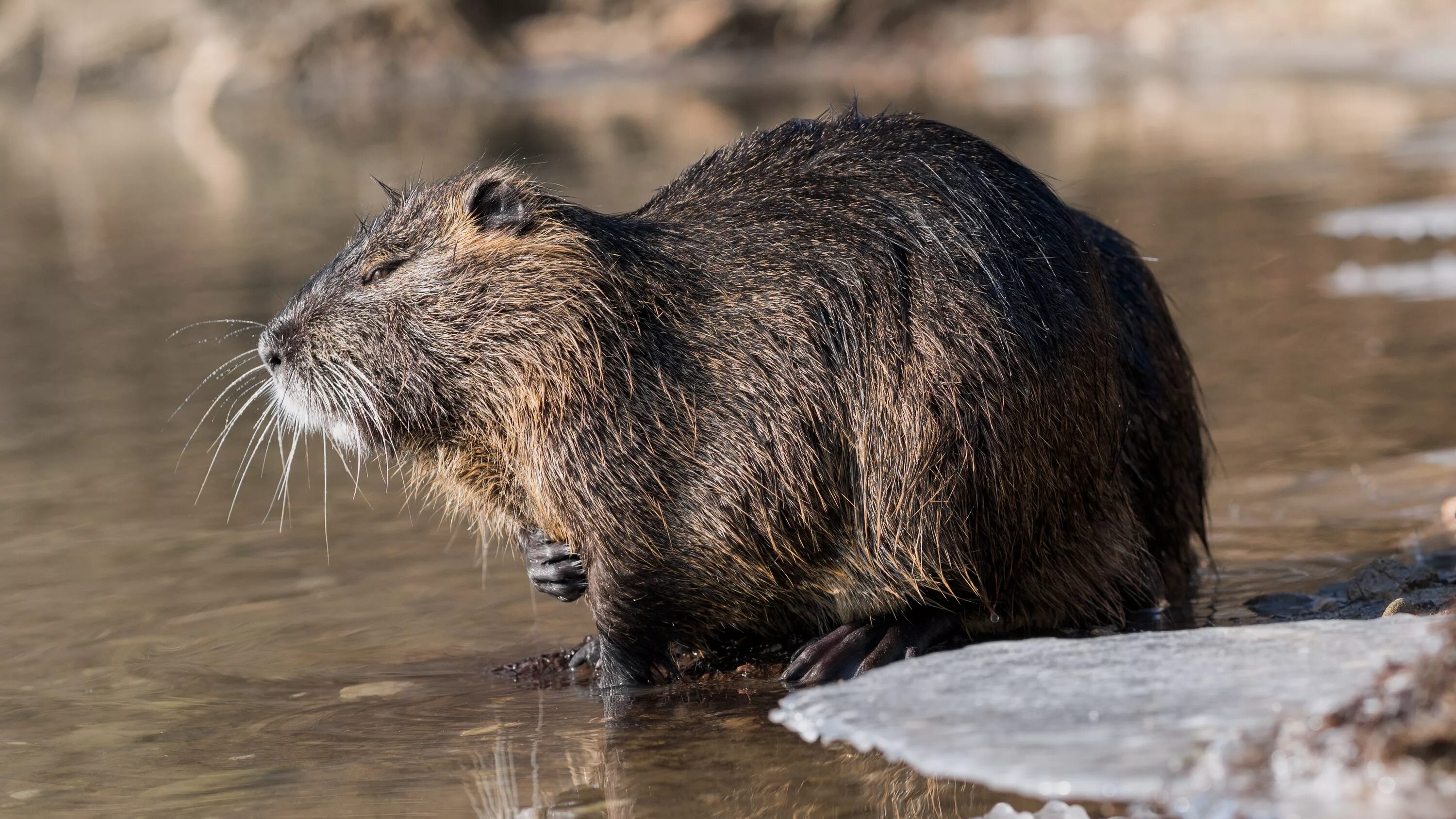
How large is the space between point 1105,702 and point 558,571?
3.96ft

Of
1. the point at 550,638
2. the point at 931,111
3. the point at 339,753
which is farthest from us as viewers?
the point at 931,111

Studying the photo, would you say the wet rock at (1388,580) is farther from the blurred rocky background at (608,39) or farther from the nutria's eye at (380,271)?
the blurred rocky background at (608,39)

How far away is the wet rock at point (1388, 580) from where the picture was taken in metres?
3.50

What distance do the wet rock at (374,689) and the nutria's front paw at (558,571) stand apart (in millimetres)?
372

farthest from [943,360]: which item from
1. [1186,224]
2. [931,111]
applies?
[931,111]

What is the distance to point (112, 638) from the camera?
387 centimetres

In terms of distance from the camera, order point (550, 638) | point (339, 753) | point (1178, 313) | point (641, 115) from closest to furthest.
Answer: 1. point (339, 753)
2. point (550, 638)
3. point (1178, 313)
4. point (641, 115)

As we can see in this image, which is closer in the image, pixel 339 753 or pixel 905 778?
pixel 905 778

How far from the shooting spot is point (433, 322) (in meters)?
3.38

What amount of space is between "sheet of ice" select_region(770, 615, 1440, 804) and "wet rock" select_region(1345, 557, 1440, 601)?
76 centimetres

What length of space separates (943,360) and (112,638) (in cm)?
194

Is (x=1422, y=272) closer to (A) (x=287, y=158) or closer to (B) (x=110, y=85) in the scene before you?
(A) (x=287, y=158)

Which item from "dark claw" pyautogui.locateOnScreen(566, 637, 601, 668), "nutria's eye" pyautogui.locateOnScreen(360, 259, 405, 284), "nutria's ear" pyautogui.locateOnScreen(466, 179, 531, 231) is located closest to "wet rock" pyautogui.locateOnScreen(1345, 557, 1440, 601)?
"dark claw" pyautogui.locateOnScreen(566, 637, 601, 668)

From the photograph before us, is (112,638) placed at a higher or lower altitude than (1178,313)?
lower
